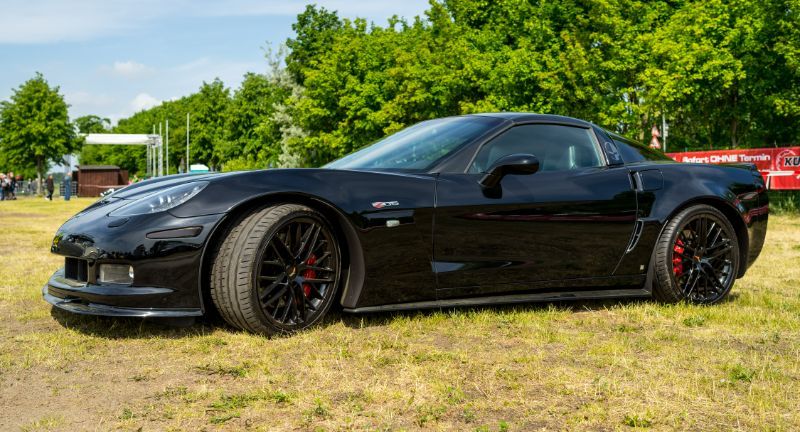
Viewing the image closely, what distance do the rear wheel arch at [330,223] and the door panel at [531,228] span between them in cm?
48

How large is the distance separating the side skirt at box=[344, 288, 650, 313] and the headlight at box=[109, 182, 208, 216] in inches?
42.8

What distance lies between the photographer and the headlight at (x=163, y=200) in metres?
4.23

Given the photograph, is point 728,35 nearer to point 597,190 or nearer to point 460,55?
point 460,55

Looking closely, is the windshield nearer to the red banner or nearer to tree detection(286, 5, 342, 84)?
the red banner

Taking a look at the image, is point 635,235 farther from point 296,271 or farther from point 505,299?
point 296,271

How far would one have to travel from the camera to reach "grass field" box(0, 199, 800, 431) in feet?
9.88

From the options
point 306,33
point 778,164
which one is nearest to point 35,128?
point 306,33

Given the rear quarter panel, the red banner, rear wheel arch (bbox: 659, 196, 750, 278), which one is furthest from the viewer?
the red banner

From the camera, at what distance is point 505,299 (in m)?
4.92

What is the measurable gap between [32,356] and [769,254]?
887 cm

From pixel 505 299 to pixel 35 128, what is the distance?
169 feet

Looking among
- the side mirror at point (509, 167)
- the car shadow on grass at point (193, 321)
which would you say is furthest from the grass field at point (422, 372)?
the side mirror at point (509, 167)

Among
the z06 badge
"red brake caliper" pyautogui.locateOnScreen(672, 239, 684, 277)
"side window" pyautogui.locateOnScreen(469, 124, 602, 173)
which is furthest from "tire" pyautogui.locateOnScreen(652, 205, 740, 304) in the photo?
the z06 badge

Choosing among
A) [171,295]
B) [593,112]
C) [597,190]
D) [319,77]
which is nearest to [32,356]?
[171,295]
